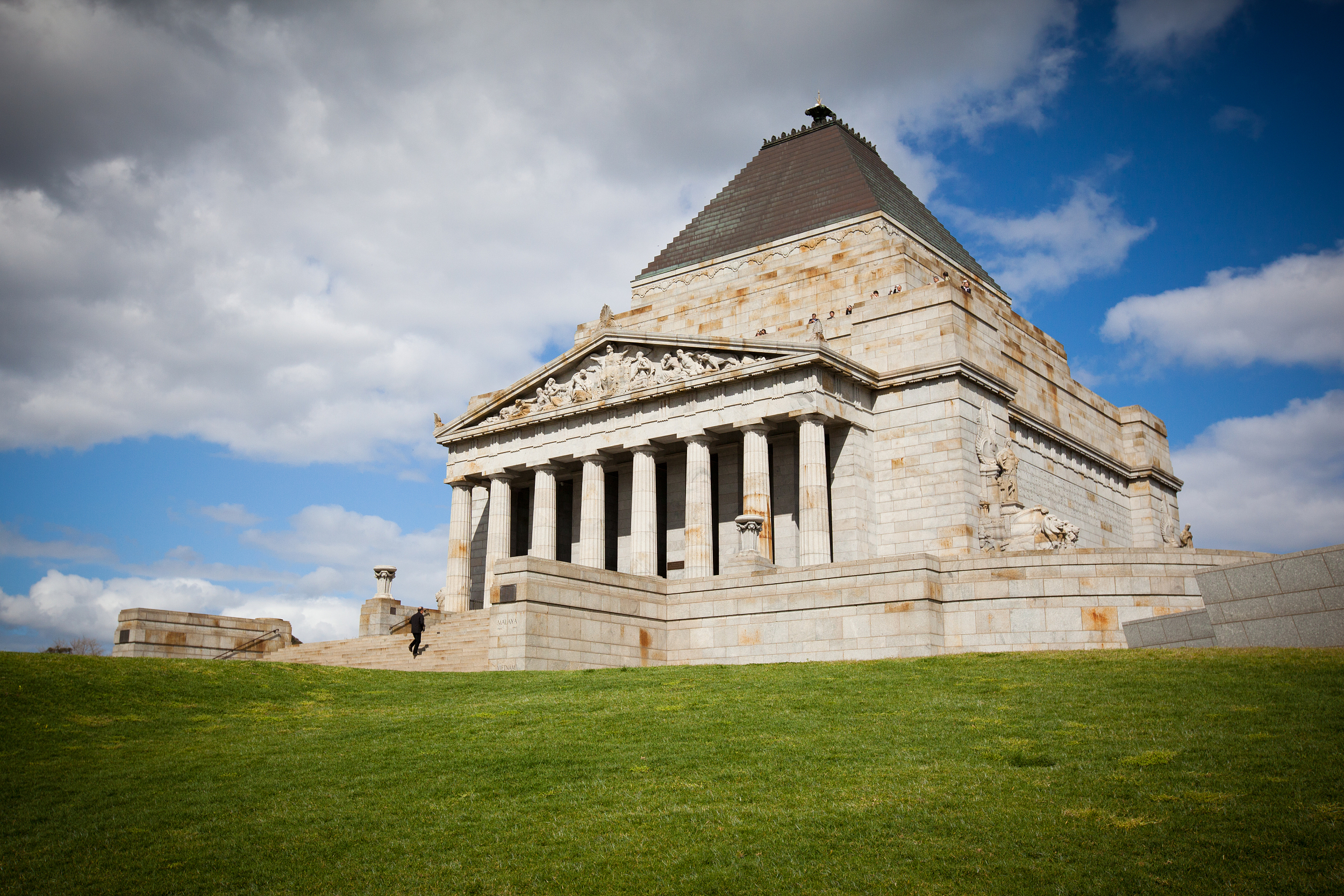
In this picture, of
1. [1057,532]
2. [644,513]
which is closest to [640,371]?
[644,513]

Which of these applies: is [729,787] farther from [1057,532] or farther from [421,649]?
[421,649]

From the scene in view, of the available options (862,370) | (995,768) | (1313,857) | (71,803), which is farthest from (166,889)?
(862,370)

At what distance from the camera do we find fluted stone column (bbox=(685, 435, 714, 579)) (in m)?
39.9

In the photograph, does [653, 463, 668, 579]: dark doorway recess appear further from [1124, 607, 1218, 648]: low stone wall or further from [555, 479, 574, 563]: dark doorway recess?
[1124, 607, 1218, 648]: low stone wall

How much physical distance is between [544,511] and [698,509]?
A: 306 inches

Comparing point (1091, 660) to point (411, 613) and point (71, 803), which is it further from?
point (411, 613)

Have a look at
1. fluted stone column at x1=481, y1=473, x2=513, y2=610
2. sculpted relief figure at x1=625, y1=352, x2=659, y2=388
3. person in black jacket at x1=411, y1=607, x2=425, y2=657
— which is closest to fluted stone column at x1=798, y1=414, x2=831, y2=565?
sculpted relief figure at x1=625, y1=352, x2=659, y2=388

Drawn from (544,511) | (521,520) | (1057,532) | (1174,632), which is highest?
(521,520)

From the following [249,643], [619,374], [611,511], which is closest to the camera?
[249,643]

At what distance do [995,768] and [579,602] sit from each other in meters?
17.9

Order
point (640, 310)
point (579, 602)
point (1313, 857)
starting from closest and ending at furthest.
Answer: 1. point (1313, 857)
2. point (579, 602)
3. point (640, 310)

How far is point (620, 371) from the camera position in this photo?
144 feet

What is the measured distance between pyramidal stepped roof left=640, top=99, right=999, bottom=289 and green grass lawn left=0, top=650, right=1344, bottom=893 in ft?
116

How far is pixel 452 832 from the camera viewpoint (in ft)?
39.2
